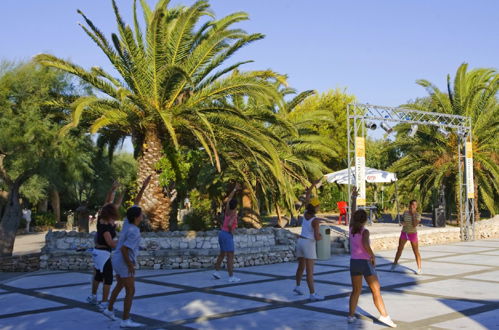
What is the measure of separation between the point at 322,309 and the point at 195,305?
1.97m

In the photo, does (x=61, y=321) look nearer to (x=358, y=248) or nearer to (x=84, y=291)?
(x=84, y=291)

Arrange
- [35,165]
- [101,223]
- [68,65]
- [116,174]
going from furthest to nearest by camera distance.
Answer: [116,174], [35,165], [68,65], [101,223]

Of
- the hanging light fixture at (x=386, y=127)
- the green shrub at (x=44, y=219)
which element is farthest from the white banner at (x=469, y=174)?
the green shrub at (x=44, y=219)

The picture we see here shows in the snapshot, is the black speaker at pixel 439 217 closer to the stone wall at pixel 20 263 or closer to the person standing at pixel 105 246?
the stone wall at pixel 20 263

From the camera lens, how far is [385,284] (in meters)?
10.7

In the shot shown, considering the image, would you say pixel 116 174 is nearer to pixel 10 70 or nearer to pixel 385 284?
pixel 10 70

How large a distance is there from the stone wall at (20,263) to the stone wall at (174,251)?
3.34 feet

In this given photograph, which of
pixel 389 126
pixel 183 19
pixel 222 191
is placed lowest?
pixel 222 191

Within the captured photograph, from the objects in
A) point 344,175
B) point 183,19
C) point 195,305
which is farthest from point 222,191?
point 195,305

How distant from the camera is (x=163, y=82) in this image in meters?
14.2

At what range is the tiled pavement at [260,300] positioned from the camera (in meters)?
7.36

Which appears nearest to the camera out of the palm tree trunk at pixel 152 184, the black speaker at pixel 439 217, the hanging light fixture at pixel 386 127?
the palm tree trunk at pixel 152 184

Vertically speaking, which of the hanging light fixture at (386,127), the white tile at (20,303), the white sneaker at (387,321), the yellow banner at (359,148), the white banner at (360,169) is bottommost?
the white tile at (20,303)

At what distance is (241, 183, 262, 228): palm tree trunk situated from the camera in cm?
2061
